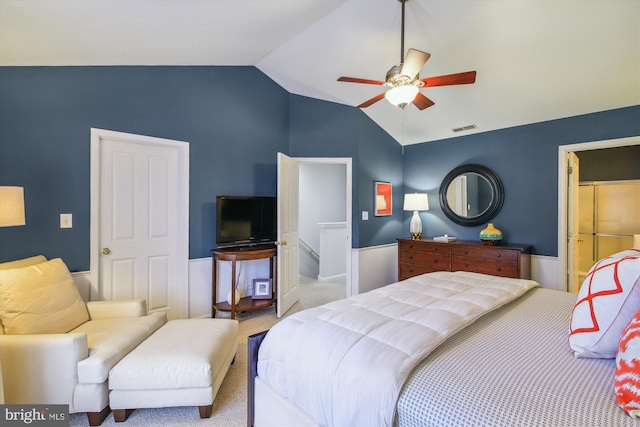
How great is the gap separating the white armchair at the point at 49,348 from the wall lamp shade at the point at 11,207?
1.08 ft

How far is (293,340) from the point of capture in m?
1.28

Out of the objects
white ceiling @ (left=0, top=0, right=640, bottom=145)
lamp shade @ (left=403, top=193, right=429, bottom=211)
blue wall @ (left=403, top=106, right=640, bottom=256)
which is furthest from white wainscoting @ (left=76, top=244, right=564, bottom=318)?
white ceiling @ (left=0, top=0, right=640, bottom=145)

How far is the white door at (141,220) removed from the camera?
274 centimetres

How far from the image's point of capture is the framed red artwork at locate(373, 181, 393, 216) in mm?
4395

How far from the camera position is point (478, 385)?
90cm

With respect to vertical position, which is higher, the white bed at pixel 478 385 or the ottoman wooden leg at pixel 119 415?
the white bed at pixel 478 385

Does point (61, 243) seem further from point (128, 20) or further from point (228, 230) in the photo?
point (128, 20)

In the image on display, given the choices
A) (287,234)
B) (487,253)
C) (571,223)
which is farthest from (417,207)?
(287,234)

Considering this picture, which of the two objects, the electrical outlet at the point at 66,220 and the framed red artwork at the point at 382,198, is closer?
the electrical outlet at the point at 66,220

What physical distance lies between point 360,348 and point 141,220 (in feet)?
9.08

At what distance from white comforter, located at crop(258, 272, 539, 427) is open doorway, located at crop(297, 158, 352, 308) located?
3826mm

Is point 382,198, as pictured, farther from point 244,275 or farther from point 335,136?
point 244,275

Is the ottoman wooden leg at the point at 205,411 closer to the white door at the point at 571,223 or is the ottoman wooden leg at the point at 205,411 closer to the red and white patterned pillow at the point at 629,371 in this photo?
the red and white patterned pillow at the point at 629,371

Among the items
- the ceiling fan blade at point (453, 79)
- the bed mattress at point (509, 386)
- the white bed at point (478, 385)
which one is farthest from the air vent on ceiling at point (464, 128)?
the bed mattress at point (509, 386)
